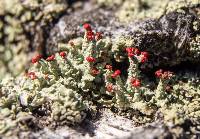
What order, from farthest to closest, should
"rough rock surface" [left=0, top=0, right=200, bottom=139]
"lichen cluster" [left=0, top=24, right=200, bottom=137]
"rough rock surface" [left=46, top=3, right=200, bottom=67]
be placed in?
"rough rock surface" [left=46, top=3, right=200, bottom=67] → "lichen cluster" [left=0, top=24, right=200, bottom=137] → "rough rock surface" [left=0, top=0, right=200, bottom=139]

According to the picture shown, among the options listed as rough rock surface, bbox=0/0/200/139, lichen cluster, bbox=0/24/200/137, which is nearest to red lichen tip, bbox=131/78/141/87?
lichen cluster, bbox=0/24/200/137

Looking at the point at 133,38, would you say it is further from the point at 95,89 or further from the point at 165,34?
the point at 95,89

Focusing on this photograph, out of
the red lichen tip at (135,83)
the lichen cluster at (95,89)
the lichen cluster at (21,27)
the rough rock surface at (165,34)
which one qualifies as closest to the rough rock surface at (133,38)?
the rough rock surface at (165,34)

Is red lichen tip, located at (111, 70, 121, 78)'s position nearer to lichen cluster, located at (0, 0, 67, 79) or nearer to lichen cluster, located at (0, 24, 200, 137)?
lichen cluster, located at (0, 24, 200, 137)

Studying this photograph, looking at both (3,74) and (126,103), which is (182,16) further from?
(3,74)

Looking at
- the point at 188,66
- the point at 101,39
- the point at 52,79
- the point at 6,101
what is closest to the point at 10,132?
the point at 6,101

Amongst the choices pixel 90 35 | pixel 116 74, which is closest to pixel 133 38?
pixel 90 35
